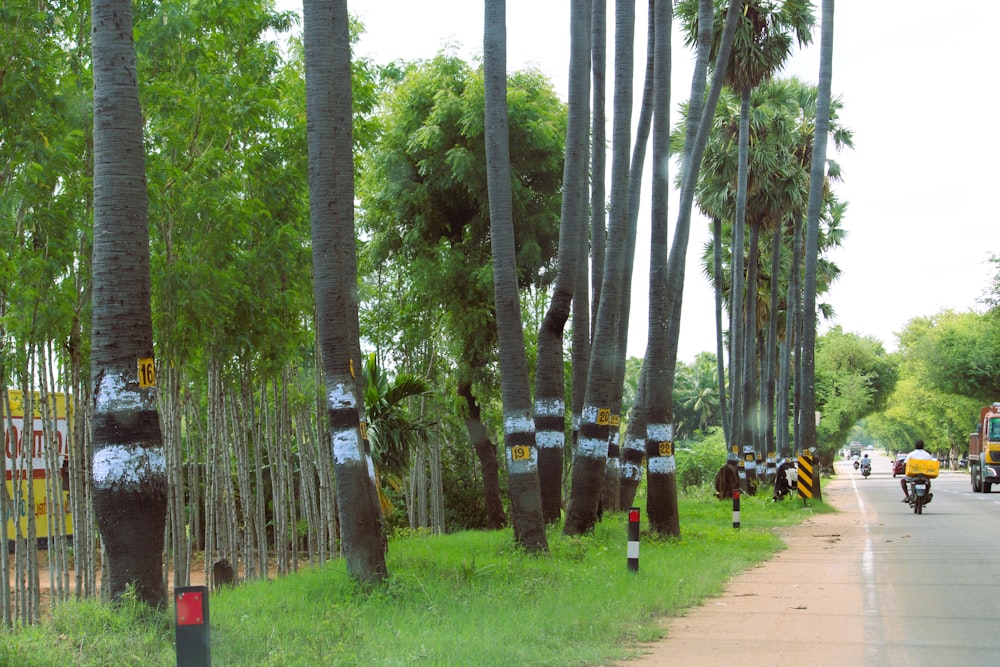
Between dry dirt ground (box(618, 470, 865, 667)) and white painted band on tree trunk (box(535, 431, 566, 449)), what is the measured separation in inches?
147

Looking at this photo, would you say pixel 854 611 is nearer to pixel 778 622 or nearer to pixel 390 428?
pixel 778 622

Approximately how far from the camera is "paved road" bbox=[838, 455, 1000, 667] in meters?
8.91

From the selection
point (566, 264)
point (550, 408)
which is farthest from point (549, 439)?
point (566, 264)

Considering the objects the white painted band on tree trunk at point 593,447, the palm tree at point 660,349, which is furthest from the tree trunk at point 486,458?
the white painted band on tree trunk at point 593,447

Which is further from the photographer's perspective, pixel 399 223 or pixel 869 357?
pixel 869 357

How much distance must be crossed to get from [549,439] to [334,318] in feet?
21.7

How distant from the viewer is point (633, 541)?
13000mm

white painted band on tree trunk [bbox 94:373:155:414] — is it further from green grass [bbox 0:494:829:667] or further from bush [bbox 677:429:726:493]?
bush [bbox 677:429:726:493]

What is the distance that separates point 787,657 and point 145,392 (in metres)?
5.56

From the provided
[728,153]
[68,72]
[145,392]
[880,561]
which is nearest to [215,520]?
[68,72]

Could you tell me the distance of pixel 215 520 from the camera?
661 inches

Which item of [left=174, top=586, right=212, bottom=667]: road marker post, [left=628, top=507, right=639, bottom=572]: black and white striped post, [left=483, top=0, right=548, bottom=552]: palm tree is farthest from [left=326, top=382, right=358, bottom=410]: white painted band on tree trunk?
[left=174, top=586, right=212, bottom=667]: road marker post

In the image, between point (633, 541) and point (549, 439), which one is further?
point (549, 439)

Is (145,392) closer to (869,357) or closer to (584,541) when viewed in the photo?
(584,541)
